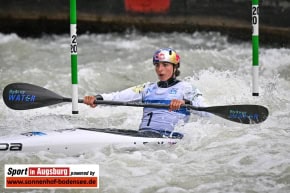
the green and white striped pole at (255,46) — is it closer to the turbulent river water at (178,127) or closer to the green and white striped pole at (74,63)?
the turbulent river water at (178,127)

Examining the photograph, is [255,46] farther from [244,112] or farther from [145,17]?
[145,17]

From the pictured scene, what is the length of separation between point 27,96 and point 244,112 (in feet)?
7.69

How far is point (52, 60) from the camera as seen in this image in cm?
1317

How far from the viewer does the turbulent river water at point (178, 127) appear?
252 inches

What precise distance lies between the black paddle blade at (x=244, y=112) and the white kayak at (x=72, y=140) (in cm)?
49

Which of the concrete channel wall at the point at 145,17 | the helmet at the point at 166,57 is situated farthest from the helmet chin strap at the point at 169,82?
the concrete channel wall at the point at 145,17

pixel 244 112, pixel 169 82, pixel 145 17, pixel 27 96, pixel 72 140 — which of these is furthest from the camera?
pixel 145 17

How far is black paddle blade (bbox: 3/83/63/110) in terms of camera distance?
809 centimetres

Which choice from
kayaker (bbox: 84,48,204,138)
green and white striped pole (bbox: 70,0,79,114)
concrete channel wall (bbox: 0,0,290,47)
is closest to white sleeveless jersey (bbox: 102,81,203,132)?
kayaker (bbox: 84,48,204,138)

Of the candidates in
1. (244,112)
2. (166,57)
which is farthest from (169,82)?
(244,112)

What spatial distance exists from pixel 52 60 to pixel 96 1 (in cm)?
196

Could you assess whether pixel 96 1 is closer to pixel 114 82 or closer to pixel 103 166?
pixel 114 82

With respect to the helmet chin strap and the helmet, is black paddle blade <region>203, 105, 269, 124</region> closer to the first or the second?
the helmet chin strap

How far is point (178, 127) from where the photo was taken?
7.47 metres
